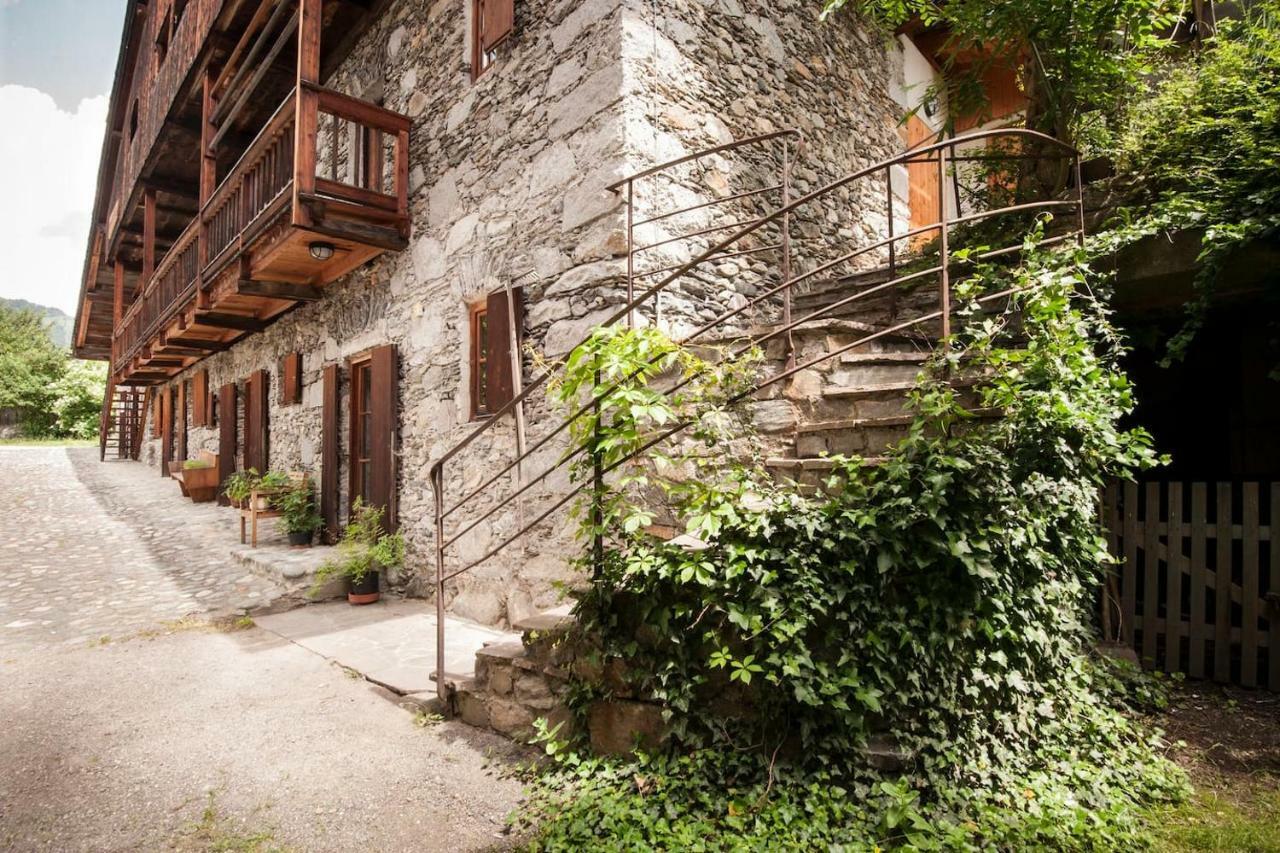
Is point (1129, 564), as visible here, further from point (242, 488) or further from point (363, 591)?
point (242, 488)

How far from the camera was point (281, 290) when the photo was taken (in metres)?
6.87

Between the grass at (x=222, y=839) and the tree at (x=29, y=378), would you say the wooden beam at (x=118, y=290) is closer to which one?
the grass at (x=222, y=839)

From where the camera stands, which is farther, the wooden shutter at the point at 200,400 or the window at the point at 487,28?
the wooden shutter at the point at 200,400

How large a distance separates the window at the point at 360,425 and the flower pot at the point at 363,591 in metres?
1.18

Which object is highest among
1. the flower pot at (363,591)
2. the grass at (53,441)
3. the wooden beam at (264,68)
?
the wooden beam at (264,68)

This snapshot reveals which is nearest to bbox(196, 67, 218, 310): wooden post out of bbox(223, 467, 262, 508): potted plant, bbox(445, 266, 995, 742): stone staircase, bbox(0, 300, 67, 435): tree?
bbox(223, 467, 262, 508): potted plant

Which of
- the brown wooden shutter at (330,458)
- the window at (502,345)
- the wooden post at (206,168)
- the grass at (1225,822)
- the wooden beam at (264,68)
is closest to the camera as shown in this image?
the grass at (1225,822)

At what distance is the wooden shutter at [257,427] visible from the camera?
864 centimetres

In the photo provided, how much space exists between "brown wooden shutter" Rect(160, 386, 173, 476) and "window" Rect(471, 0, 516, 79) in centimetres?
1341

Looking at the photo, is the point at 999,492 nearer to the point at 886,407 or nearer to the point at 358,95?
the point at 886,407

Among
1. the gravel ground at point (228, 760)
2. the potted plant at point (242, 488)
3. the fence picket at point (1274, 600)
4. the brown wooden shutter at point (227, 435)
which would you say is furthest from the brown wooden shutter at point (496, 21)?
the brown wooden shutter at point (227, 435)

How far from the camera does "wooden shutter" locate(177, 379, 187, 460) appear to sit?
1351 centimetres

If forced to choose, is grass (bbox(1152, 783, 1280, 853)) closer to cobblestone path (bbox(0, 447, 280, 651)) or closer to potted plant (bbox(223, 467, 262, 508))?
cobblestone path (bbox(0, 447, 280, 651))

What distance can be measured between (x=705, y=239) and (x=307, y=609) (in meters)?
4.60
